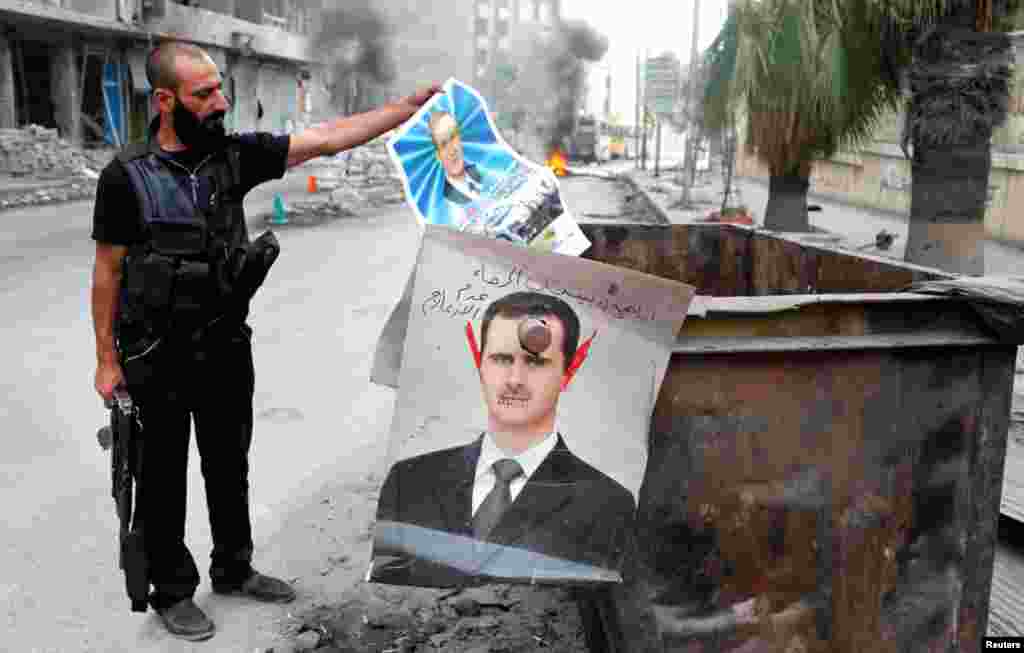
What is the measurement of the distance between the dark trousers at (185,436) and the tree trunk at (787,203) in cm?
1191

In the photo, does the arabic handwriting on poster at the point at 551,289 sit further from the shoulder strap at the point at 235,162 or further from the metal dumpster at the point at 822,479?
the shoulder strap at the point at 235,162

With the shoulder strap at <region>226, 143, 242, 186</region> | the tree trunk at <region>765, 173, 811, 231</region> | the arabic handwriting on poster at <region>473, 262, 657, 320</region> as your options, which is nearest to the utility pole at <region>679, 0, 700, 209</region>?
the tree trunk at <region>765, 173, 811, 231</region>

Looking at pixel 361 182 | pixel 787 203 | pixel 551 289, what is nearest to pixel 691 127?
pixel 361 182

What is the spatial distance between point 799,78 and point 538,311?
8560mm

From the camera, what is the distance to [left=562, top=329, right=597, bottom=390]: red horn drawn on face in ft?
7.65

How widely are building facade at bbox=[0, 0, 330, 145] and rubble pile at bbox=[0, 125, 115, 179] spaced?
2.42 metres

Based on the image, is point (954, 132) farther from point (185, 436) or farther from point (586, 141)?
point (586, 141)

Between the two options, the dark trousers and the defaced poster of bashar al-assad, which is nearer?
the defaced poster of bashar al-assad

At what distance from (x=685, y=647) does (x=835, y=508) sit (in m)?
0.52

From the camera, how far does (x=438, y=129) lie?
298cm

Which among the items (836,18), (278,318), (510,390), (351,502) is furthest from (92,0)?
(510,390)

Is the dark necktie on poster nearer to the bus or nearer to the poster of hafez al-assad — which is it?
the poster of hafez al-assad

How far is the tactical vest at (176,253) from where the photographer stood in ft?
9.86

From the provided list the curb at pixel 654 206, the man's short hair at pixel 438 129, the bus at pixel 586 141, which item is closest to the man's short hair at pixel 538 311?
the man's short hair at pixel 438 129
